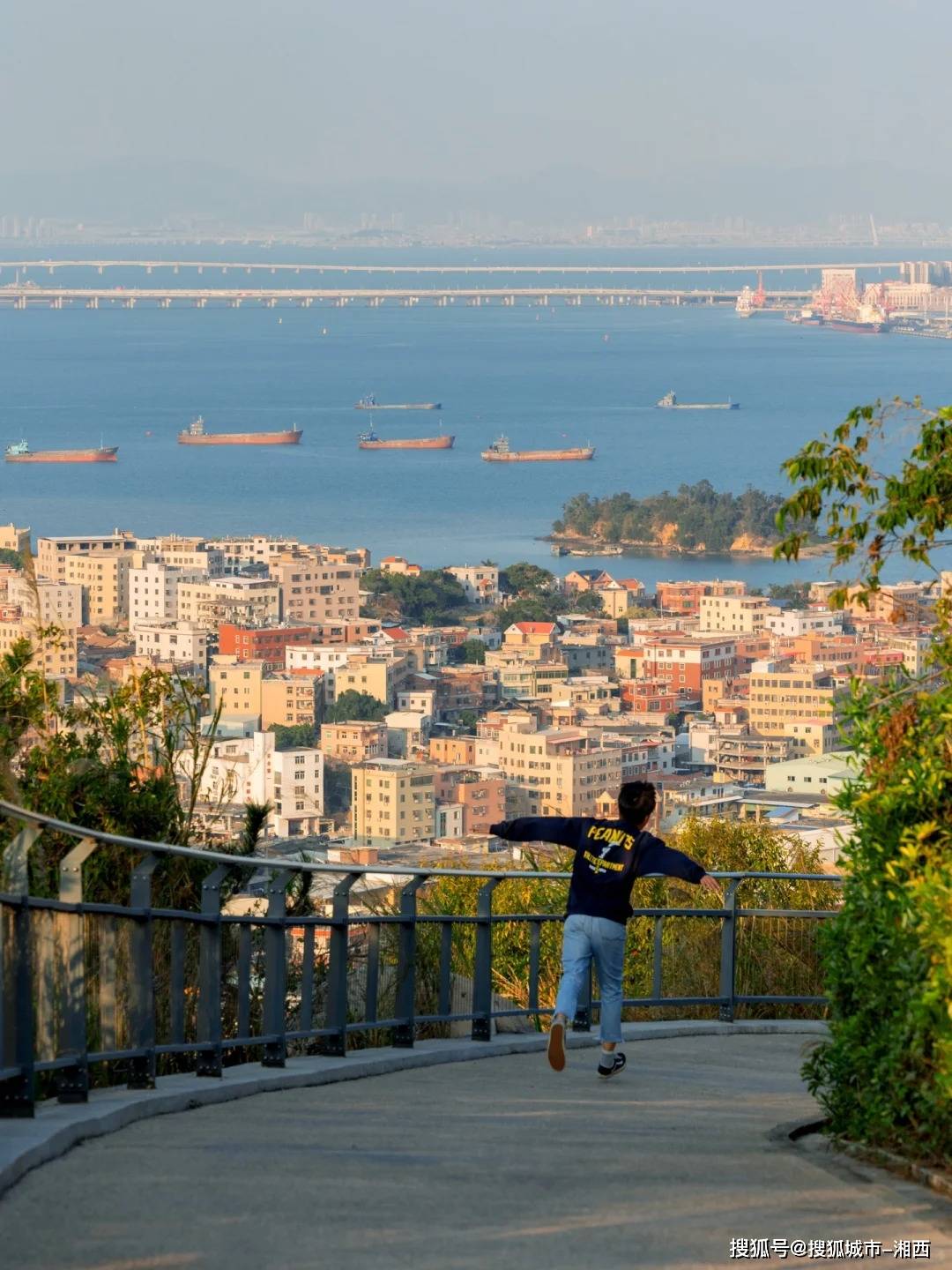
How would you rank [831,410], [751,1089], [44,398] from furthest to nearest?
[44,398]
[831,410]
[751,1089]

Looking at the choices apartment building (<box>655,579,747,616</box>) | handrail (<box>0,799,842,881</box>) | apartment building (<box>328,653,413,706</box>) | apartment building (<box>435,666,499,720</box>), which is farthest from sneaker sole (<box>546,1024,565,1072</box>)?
apartment building (<box>655,579,747,616</box>)

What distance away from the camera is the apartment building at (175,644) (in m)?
64.0

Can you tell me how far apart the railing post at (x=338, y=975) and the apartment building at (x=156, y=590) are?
70.1 meters

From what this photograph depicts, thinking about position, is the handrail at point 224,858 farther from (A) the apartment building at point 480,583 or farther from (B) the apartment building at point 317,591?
(A) the apartment building at point 480,583

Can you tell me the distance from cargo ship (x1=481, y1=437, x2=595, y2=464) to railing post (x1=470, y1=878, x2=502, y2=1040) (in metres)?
123

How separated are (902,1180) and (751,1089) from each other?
177 cm

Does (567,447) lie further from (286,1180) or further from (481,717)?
(286,1180)

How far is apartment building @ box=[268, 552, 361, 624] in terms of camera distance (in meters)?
76.5

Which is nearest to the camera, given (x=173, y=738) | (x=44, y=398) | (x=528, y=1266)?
(x=528, y=1266)

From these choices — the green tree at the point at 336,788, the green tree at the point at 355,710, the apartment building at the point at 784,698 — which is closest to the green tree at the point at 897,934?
the green tree at the point at 336,788

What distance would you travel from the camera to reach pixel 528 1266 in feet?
12.1

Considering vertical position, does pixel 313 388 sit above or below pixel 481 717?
above

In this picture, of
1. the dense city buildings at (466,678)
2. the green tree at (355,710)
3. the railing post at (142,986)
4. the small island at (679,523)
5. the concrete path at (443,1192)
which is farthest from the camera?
the small island at (679,523)

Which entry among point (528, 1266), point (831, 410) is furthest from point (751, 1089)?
point (831, 410)
